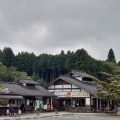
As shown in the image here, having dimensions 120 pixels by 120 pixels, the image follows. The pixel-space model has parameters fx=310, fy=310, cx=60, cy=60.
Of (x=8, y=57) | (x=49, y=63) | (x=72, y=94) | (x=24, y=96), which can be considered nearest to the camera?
(x=24, y=96)

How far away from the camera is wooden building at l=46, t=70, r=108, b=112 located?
4850cm

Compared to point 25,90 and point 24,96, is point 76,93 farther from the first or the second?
point 24,96

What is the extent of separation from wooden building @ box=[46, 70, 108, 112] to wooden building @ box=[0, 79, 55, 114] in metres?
3.13

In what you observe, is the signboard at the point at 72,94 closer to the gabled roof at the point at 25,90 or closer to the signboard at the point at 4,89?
the gabled roof at the point at 25,90

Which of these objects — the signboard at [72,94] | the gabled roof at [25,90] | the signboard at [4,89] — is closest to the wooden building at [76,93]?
the signboard at [72,94]

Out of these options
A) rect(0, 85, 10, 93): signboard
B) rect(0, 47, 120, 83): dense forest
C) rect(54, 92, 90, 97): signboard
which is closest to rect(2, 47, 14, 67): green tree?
rect(0, 47, 120, 83): dense forest

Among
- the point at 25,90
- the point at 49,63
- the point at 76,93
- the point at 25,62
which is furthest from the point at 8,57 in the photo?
the point at 25,90

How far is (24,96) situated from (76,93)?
36.0 feet

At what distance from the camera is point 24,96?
137 feet

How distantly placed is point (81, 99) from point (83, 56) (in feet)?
115

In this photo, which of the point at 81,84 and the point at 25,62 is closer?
the point at 81,84

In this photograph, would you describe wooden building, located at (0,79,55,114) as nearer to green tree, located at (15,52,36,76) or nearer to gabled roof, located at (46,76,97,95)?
gabled roof, located at (46,76,97,95)

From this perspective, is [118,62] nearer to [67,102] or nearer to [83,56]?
[83,56]

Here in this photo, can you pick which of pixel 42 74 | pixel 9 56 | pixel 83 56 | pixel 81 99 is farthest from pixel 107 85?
pixel 42 74
